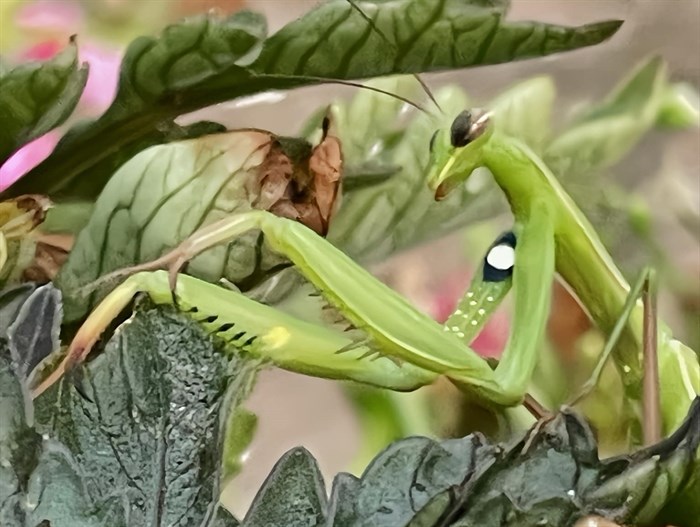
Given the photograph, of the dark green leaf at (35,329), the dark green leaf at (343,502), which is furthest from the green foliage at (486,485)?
the dark green leaf at (35,329)

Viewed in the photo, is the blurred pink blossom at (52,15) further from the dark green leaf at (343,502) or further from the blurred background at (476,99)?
the dark green leaf at (343,502)

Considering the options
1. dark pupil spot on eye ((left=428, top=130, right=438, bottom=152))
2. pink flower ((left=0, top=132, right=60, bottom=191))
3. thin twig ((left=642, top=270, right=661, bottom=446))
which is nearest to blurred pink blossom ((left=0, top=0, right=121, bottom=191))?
pink flower ((left=0, top=132, right=60, bottom=191))

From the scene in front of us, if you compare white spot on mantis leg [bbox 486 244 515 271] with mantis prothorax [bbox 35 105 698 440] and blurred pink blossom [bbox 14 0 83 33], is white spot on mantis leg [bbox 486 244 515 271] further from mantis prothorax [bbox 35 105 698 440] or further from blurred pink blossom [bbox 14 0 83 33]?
blurred pink blossom [bbox 14 0 83 33]

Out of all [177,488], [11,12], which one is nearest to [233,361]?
[177,488]

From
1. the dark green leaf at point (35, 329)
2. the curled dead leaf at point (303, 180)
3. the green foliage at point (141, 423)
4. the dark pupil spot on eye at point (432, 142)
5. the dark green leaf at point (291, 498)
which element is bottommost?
the dark green leaf at point (291, 498)

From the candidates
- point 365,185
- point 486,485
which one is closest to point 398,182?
point 365,185
